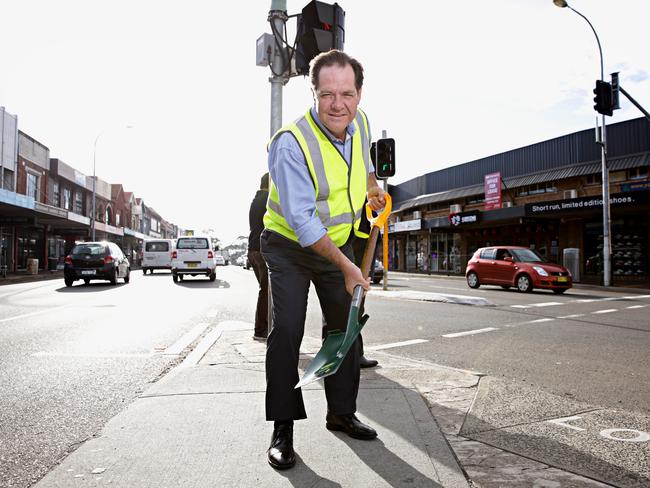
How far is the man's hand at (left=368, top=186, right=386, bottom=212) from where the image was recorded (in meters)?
2.84

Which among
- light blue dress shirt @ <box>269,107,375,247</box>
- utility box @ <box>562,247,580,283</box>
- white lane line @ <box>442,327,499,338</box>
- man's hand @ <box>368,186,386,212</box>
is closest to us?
light blue dress shirt @ <box>269,107,375,247</box>

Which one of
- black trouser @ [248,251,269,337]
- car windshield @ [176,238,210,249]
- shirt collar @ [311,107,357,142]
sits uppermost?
shirt collar @ [311,107,357,142]

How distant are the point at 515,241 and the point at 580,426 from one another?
28.4 m

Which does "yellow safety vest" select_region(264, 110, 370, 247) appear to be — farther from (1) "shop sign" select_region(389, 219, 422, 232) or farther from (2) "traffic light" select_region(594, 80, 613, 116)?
(1) "shop sign" select_region(389, 219, 422, 232)

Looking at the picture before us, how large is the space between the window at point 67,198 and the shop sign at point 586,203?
32.7 metres

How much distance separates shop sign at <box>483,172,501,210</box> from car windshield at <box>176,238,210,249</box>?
17282 millimetres

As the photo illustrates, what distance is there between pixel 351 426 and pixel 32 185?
35013mm

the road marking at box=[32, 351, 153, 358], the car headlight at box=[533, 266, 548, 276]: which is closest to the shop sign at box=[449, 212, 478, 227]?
the car headlight at box=[533, 266, 548, 276]

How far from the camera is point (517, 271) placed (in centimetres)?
1543

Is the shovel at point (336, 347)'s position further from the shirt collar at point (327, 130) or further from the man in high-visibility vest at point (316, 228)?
the shirt collar at point (327, 130)

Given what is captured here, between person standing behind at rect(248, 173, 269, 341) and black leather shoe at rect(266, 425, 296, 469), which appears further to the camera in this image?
person standing behind at rect(248, 173, 269, 341)

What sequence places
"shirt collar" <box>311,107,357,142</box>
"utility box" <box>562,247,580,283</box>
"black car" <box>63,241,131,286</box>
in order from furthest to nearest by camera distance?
"utility box" <box>562,247,580,283</box>, "black car" <box>63,241,131,286</box>, "shirt collar" <box>311,107,357,142</box>

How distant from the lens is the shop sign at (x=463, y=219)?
2762cm

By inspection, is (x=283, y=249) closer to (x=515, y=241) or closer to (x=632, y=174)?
(x=632, y=174)
